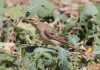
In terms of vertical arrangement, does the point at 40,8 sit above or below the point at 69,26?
above

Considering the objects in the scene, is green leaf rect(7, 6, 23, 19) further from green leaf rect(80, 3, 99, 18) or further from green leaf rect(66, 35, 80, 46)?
green leaf rect(80, 3, 99, 18)

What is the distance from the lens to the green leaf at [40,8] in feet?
30.4

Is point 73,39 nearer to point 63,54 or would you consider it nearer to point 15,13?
point 63,54

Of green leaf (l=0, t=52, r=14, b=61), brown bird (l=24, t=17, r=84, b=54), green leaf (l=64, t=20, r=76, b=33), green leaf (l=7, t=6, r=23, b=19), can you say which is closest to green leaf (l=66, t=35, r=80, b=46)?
brown bird (l=24, t=17, r=84, b=54)

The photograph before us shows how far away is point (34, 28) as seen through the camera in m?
9.45

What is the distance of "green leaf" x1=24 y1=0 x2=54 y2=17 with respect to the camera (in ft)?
30.4

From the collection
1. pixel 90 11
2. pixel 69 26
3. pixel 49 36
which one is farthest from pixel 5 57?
pixel 90 11

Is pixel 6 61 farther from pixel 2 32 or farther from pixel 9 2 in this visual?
pixel 9 2

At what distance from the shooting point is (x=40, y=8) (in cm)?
937

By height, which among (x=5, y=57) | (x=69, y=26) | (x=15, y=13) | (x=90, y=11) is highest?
(x=15, y=13)

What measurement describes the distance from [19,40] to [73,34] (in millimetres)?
958

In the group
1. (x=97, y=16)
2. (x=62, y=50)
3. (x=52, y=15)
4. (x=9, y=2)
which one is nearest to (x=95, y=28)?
(x=97, y=16)

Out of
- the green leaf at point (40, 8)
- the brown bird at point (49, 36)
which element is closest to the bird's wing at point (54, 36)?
the brown bird at point (49, 36)

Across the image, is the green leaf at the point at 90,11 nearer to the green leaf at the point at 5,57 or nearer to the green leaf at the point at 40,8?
the green leaf at the point at 40,8
